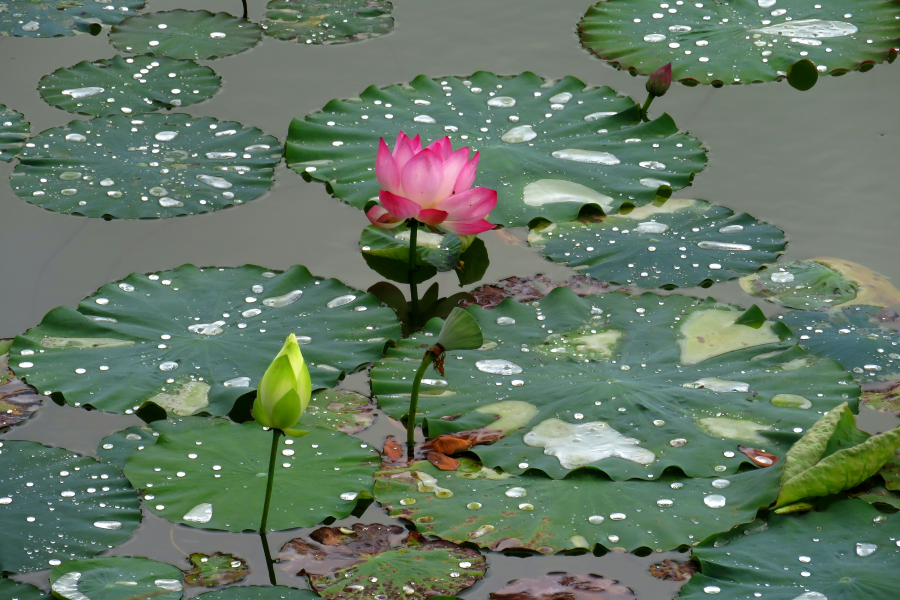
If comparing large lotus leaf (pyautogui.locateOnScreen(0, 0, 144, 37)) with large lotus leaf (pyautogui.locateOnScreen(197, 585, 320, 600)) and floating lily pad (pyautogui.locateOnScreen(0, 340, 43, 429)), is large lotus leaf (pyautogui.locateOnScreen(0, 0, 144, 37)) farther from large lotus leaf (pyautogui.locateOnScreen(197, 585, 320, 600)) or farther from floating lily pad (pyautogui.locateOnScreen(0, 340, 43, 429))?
large lotus leaf (pyautogui.locateOnScreen(197, 585, 320, 600))

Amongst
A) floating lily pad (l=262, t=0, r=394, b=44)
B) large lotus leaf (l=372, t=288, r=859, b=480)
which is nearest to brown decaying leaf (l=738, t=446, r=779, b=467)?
large lotus leaf (l=372, t=288, r=859, b=480)

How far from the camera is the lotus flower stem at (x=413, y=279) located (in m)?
2.20

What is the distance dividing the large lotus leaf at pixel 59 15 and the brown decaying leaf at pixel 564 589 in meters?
2.95

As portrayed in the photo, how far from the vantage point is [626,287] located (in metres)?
2.24

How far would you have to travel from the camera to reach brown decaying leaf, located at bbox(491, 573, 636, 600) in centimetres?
150

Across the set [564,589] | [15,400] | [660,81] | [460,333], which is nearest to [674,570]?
[564,589]

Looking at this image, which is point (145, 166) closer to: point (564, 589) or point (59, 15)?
point (59, 15)

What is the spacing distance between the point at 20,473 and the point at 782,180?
2112 mm

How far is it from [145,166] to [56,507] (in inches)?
51.0

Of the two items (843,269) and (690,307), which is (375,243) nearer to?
(690,307)

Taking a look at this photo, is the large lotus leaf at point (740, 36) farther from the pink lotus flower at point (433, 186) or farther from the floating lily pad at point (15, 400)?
the floating lily pad at point (15, 400)

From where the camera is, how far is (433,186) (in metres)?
2.05

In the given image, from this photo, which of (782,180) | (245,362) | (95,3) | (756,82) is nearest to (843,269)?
(782,180)

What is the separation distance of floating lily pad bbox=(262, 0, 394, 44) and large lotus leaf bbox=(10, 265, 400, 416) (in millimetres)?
1572
